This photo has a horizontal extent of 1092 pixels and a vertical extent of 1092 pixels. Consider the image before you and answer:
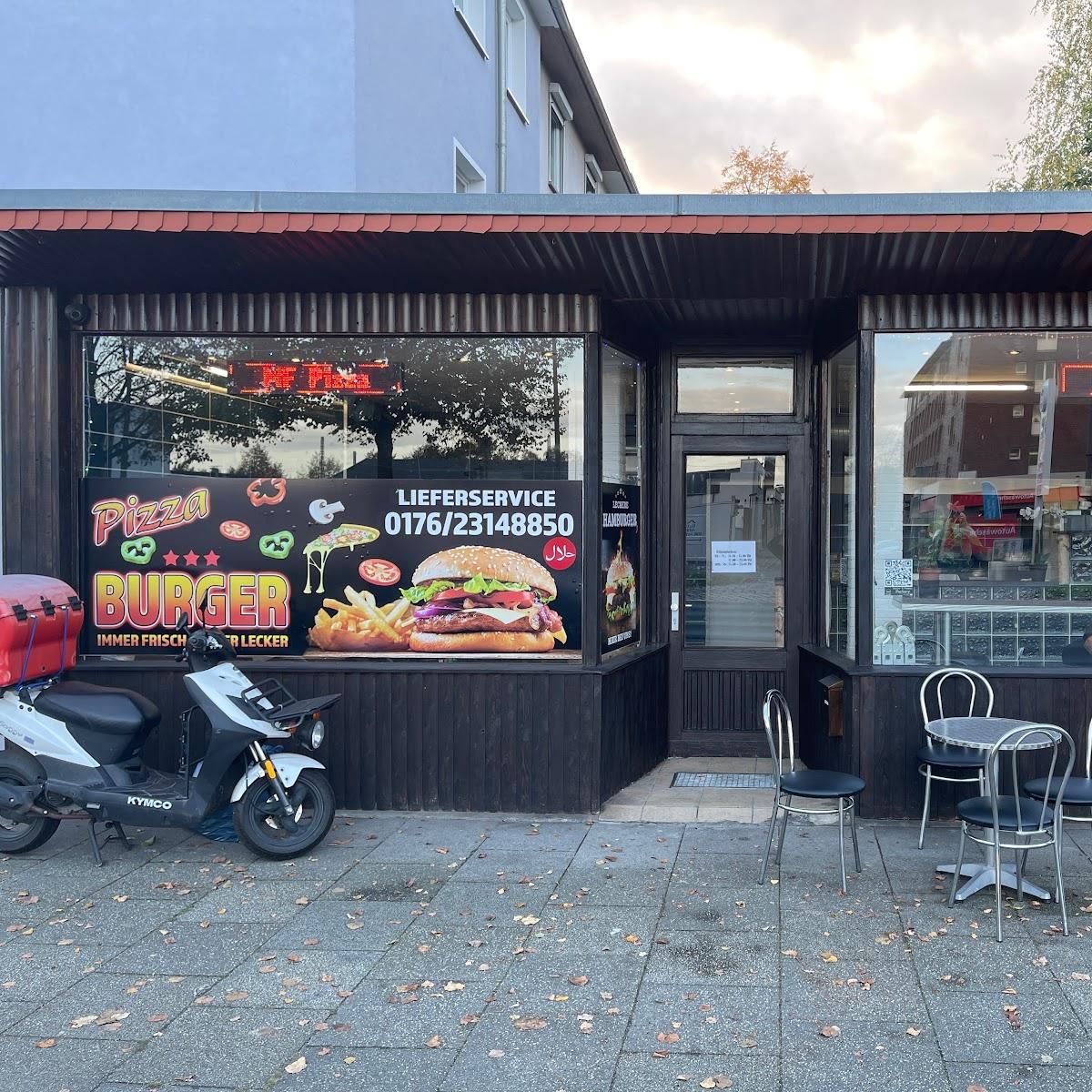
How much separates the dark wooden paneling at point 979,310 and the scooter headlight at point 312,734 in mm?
4051

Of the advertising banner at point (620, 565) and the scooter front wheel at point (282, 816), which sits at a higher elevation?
the advertising banner at point (620, 565)

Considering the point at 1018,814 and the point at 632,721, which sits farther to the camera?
the point at 632,721

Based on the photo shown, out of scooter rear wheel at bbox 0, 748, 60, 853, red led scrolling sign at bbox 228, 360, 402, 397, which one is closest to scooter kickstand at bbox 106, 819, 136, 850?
scooter rear wheel at bbox 0, 748, 60, 853

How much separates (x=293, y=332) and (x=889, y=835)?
4.79 meters

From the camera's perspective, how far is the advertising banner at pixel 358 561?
7.04 metres

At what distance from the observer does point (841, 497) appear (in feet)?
25.2

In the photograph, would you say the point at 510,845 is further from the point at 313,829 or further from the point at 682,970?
the point at 682,970

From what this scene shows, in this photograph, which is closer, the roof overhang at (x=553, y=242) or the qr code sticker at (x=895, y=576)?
the roof overhang at (x=553, y=242)

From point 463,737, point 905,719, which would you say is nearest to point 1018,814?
point 905,719

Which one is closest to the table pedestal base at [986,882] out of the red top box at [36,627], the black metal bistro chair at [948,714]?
the black metal bistro chair at [948,714]

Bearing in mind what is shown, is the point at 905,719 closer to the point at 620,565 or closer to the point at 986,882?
the point at 986,882

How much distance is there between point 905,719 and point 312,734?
3594 millimetres

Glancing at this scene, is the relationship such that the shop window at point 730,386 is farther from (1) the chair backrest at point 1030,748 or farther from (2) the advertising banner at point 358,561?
(1) the chair backrest at point 1030,748

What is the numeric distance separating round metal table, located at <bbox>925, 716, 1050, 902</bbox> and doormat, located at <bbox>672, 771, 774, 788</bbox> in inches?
73.6
